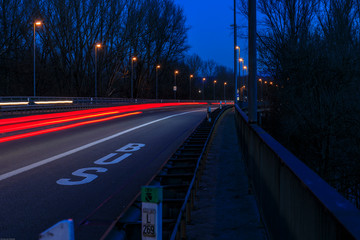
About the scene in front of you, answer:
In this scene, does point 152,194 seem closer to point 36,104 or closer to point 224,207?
point 224,207

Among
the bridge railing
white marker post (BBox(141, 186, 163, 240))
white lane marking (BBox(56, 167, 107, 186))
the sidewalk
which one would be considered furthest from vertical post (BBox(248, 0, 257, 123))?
white marker post (BBox(141, 186, 163, 240))

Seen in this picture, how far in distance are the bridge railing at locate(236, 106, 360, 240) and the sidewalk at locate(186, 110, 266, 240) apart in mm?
702

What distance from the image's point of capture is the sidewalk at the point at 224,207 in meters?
6.12

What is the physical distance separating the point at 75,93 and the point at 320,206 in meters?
58.2

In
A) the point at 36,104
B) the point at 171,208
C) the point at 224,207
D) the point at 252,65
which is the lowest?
the point at 224,207

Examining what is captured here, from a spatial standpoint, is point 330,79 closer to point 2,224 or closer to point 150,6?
point 2,224

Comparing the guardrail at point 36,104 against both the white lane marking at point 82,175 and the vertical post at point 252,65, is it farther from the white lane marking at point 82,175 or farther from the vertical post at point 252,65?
the vertical post at point 252,65

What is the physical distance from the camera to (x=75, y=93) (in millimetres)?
58156

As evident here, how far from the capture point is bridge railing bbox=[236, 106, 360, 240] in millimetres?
2369

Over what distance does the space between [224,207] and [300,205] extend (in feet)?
14.7

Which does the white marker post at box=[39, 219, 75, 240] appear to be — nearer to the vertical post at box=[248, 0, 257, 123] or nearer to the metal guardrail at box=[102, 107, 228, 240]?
the metal guardrail at box=[102, 107, 228, 240]

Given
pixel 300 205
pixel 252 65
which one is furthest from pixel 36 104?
pixel 300 205

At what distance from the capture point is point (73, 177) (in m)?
9.55

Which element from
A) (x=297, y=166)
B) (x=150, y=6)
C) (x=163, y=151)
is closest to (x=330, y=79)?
(x=163, y=151)
